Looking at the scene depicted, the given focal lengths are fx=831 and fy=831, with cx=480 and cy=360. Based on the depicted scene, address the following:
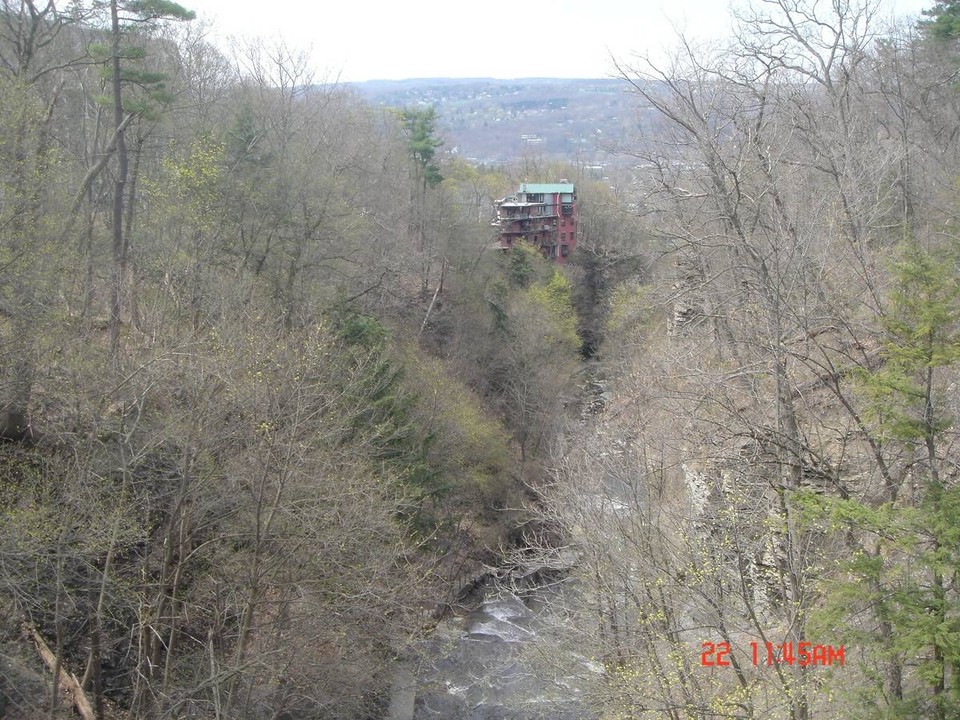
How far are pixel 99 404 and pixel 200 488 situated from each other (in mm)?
1689

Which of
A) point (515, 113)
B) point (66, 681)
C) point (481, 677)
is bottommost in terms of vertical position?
point (481, 677)

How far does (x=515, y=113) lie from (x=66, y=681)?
100.0 m

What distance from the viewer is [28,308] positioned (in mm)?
11492

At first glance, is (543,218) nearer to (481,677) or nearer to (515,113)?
(481,677)

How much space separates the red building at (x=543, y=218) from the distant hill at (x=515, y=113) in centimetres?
274

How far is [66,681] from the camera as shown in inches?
413

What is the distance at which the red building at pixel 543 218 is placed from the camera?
140 ft

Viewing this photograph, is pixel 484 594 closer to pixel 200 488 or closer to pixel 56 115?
pixel 200 488

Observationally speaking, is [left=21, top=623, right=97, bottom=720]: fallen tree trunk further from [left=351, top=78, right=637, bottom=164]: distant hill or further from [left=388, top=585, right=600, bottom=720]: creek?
[left=351, top=78, right=637, bottom=164]: distant hill

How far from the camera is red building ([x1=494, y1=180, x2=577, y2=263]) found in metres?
42.6
